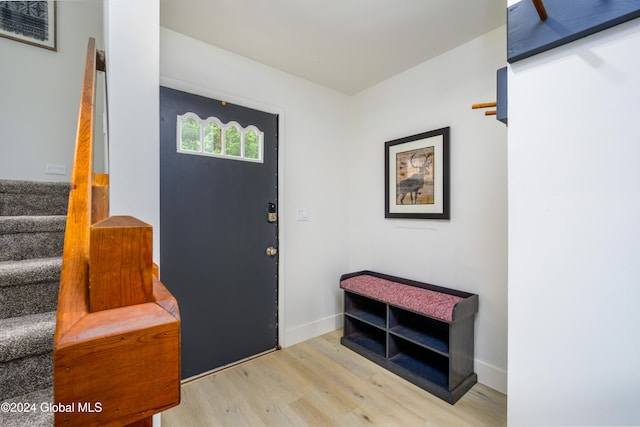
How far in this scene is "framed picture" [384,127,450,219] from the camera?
7.27ft

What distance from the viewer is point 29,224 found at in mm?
1296

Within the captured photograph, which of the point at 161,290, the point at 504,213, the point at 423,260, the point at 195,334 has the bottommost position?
the point at 195,334

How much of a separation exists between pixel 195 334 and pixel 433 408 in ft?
5.43

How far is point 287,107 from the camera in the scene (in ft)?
8.38

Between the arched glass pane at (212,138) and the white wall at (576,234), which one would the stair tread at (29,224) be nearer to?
the arched glass pane at (212,138)

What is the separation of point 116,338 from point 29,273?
1.17 metres

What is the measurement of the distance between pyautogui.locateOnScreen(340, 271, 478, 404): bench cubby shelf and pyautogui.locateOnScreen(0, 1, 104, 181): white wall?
276 cm

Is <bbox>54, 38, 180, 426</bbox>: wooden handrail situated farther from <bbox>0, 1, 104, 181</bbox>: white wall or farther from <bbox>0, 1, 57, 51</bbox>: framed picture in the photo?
<bbox>0, 1, 57, 51</bbox>: framed picture

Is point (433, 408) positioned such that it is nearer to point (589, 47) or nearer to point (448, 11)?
point (589, 47)

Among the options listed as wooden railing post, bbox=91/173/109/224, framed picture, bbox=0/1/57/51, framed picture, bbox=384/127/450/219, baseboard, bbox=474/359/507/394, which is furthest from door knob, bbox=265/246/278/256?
framed picture, bbox=0/1/57/51

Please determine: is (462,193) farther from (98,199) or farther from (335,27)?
(98,199)

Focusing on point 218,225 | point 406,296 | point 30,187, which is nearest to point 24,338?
point 30,187

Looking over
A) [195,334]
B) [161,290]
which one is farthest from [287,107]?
[161,290]

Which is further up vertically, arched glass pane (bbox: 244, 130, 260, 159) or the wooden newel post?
arched glass pane (bbox: 244, 130, 260, 159)
